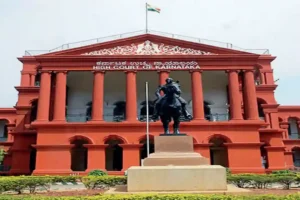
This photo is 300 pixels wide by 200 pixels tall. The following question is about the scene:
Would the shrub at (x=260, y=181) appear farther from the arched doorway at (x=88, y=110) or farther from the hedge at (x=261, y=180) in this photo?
the arched doorway at (x=88, y=110)

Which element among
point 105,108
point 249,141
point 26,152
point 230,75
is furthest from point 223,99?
point 26,152

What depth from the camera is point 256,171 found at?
79.2 feet

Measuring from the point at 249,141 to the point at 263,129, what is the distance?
140 inches

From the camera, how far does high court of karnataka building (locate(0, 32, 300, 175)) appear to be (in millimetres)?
24750

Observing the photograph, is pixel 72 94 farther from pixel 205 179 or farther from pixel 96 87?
pixel 205 179

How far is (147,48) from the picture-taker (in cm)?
2712

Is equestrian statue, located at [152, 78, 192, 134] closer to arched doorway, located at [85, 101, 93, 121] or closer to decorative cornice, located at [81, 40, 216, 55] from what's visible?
decorative cornice, located at [81, 40, 216, 55]

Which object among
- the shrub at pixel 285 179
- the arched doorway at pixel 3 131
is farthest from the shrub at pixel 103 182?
the arched doorway at pixel 3 131

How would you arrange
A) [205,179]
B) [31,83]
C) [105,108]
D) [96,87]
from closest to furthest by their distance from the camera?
[205,179] → [96,87] → [105,108] → [31,83]

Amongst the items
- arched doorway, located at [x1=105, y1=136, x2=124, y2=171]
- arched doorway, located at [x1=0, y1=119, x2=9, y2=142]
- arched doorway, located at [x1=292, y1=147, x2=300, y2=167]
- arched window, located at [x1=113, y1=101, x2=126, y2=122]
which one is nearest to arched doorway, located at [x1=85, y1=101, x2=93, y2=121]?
arched window, located at [x1=113, y1=101, x2=126, y2=122]

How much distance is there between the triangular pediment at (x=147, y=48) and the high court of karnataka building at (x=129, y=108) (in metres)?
0.08

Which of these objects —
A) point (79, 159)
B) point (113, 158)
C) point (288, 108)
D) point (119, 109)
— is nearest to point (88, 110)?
point (119, 109)

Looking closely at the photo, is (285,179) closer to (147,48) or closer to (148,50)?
(148,50)

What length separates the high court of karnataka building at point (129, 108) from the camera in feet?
81.2
